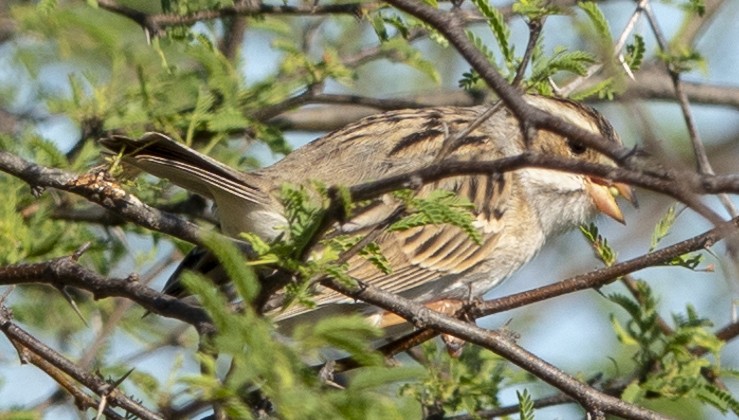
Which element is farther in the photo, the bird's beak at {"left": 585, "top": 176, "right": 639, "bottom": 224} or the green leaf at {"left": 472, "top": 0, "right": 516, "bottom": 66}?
Result: the bird's beak at {"left": 585, "top": 176, "right": 639, "bottom": 224}

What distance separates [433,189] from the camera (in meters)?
4.57

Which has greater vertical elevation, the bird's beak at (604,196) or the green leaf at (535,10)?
the bird's beak at (604,196)

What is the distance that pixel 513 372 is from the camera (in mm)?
4668

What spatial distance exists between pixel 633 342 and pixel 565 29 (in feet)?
Answer: 5.08

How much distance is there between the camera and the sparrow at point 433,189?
4.47 metres

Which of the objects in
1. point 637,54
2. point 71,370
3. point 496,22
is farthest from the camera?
point 637,54

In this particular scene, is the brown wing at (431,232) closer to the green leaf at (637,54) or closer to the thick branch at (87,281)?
the green leaf at (637,54)

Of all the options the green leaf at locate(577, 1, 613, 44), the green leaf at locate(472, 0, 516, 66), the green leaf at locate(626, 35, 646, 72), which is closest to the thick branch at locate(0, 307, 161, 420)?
the green leaf at locate(472, 0, 516, 66)

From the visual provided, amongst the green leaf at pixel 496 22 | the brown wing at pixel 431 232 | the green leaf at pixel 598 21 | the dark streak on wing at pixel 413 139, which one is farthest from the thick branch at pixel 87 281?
the dark streak on wing at pixel 413 139

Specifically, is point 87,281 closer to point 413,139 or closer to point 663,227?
point 663,227

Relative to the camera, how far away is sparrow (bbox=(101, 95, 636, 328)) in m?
4.47

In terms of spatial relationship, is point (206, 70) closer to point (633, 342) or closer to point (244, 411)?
point (633, 342)

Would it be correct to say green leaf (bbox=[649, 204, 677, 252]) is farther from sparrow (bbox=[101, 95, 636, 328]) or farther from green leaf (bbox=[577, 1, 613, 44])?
sparrow (bbox=[101, 95, 636, 328])

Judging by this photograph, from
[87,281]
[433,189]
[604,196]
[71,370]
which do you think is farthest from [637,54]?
[71,370]
